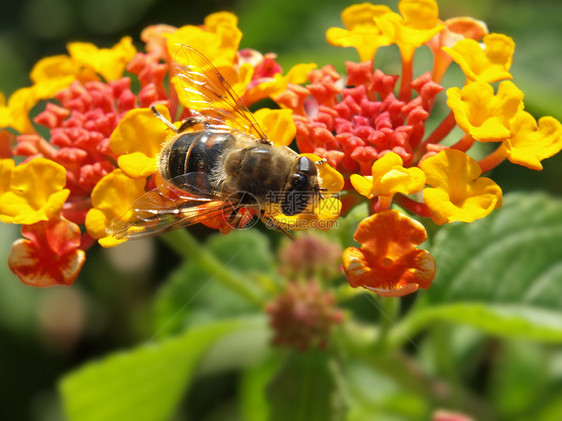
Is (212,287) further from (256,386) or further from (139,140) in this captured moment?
(139,140)

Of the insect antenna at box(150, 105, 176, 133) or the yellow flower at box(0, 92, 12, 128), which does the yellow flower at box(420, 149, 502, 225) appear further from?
the yellow flower at box(0, 92, 12, 128)

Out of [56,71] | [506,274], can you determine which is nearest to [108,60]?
[56,71]

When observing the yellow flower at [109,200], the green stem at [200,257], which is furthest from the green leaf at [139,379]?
the yellow flower at [109,200]

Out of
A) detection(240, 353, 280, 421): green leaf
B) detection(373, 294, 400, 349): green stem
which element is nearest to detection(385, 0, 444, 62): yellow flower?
detection(373, 294, 400, 349): green stem

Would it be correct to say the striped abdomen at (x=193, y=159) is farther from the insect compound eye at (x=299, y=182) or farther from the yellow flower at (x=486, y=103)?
the yellow flower at (x=486, y=103)

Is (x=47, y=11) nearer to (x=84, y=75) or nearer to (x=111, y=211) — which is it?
(x=84, y=75)

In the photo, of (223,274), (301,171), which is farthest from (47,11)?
(301,171)
